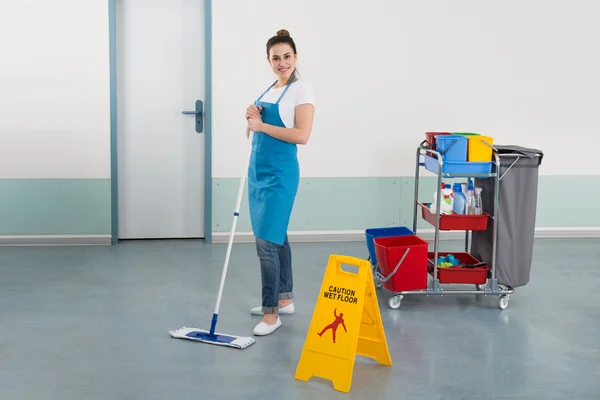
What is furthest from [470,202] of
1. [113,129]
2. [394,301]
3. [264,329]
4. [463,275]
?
[113,129]

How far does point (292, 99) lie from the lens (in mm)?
3541

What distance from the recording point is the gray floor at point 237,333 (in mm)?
3064

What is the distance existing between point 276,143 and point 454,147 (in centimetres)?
119

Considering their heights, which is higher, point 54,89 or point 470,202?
point 54,89

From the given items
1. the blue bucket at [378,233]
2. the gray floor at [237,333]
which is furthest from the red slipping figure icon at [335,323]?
the blue bucket at [378,233]

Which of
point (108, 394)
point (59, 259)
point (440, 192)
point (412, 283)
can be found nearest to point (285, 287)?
point (412, 283)

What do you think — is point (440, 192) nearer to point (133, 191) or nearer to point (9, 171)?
point (133, 191)

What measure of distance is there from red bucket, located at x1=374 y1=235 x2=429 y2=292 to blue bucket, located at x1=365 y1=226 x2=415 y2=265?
0.92 feet

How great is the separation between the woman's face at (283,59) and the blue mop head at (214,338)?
1322 mm

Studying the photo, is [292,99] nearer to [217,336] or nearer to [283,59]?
[283,59]

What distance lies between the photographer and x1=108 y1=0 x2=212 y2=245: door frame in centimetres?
564

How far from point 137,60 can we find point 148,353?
3.10 m

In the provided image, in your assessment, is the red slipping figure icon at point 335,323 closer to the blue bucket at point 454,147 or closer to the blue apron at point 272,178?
the blue apron at point 272,178

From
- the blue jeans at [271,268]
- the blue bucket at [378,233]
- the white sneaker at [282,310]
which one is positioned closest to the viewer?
the blue jeans at [271,268]
